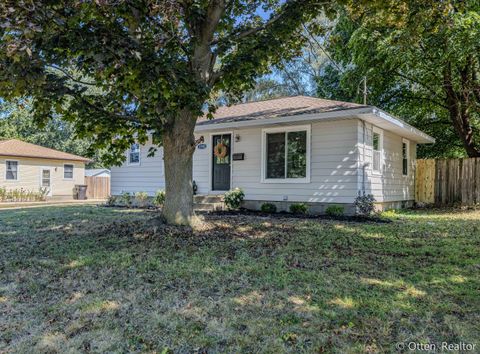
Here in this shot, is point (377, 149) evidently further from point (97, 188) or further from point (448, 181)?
point (97, 188)

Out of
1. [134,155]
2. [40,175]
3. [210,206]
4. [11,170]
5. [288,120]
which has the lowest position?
[210,206]

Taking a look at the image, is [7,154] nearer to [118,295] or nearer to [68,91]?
[68,91]

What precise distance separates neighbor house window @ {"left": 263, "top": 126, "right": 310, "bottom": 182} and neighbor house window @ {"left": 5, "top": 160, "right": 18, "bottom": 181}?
17.7 m

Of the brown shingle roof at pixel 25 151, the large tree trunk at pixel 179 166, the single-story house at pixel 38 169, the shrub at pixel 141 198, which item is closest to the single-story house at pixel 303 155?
the shrub at pixel 141 198

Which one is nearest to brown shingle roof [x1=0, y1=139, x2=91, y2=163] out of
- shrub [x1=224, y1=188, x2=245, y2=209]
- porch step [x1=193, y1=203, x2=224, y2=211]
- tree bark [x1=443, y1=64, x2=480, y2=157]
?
porch step [x1=193, y1=203, x2=224, y2=211]

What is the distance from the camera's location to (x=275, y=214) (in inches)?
376

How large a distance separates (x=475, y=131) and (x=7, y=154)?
23.8m

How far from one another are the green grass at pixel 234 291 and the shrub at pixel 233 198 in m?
4.05

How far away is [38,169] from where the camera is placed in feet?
74.8

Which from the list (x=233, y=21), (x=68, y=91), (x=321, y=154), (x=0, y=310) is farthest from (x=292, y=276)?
(x=321, y=154)

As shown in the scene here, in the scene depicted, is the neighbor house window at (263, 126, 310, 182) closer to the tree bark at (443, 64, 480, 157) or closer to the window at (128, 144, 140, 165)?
the window at (128, 144, 140, 165)

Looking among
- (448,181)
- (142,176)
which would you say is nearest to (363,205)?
(448,181)

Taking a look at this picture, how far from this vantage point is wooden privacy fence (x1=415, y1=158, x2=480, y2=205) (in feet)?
41.8

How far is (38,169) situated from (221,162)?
642 inches
